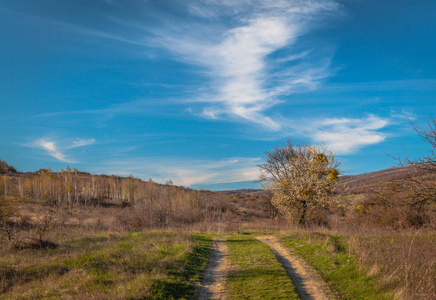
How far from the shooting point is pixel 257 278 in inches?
341

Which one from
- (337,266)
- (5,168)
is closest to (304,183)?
(337,266)

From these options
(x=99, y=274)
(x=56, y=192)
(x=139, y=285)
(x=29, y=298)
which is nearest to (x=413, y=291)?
(x=139, y=285)

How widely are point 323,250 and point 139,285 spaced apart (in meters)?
7.87

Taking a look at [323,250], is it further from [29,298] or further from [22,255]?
[22,255]

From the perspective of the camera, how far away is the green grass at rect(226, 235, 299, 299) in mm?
7402

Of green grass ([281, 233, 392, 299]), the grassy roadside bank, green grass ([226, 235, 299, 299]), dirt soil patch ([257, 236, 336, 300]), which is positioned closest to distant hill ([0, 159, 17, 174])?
green grass ([226, 235, 299, 299])

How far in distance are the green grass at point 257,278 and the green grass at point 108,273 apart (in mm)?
1189

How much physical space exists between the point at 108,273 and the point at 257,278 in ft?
15.6

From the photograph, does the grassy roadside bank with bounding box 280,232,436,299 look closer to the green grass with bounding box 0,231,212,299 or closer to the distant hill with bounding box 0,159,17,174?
the green grass with bounding box 0,231,212,299

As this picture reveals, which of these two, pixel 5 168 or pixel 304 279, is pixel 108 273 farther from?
pixel 5 168

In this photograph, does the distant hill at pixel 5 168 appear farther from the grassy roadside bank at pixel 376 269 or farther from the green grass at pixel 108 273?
the grassy roadside bank at pixel 376 269

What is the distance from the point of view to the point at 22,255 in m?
13.3

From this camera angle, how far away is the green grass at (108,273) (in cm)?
752

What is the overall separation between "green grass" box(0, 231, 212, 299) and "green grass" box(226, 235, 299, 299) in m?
1.19
